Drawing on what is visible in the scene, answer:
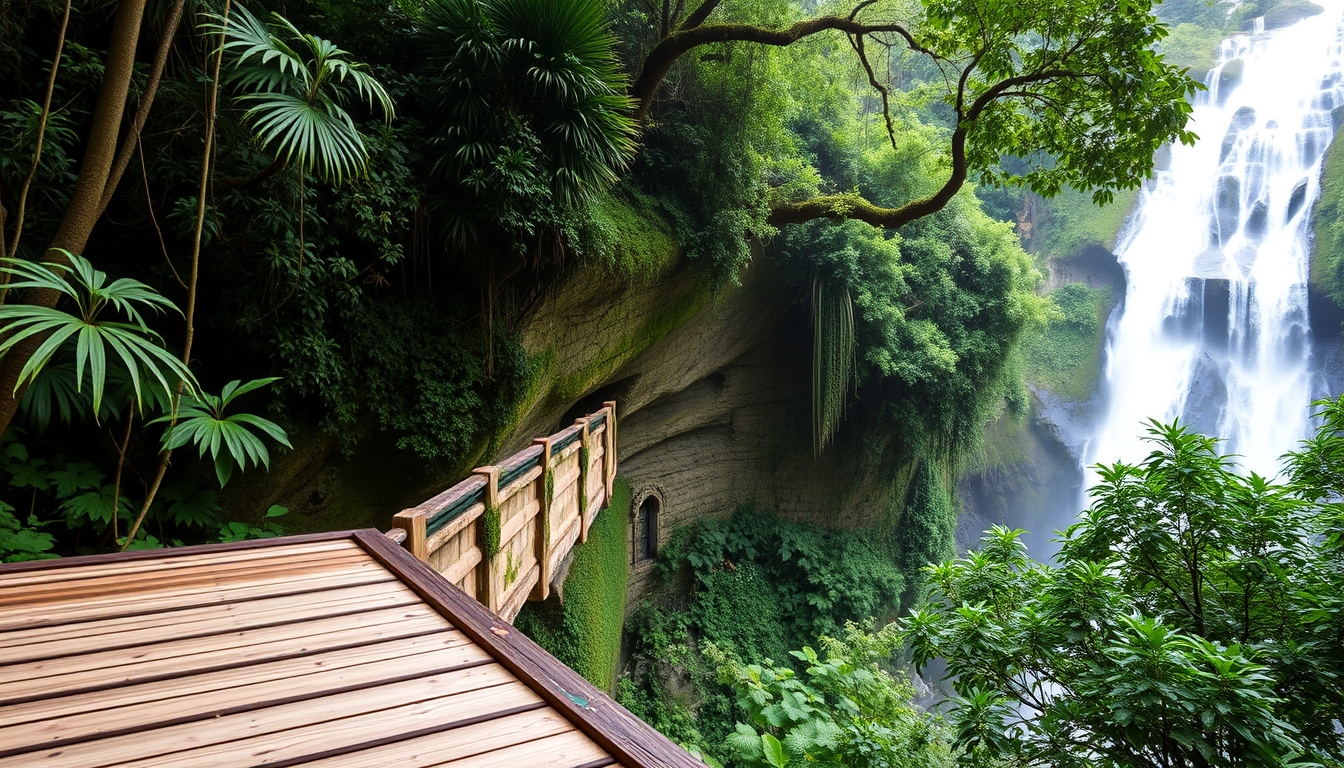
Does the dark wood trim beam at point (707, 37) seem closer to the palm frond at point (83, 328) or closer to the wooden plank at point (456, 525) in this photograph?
the wooden plank at point (456, 525)

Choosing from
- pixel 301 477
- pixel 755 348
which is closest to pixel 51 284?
pixel 301 477

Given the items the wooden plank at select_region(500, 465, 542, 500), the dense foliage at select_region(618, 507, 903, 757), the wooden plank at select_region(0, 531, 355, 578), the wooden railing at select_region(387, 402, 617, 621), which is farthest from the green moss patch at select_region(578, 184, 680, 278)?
the dense foliage at select_region(618, 507, 903, 757)

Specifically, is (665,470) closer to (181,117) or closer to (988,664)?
(988,664)

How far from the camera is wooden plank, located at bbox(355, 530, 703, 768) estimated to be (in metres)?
1.28

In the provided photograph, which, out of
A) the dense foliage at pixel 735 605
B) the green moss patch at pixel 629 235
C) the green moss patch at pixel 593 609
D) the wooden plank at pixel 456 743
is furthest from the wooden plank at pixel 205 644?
the dense foliage at pixel 735 605

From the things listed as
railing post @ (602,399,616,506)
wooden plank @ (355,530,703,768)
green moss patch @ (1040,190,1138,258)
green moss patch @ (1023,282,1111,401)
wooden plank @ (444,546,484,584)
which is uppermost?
green moss patch @ (1040,190,1138,258)

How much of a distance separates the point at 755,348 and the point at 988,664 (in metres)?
9.81

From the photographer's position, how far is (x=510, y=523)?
373 centimetres

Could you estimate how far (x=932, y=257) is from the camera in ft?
40.0

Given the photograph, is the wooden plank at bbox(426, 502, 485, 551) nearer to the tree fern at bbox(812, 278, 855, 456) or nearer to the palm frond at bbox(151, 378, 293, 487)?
the palm frond at bbox(151, 378, 293, 487)

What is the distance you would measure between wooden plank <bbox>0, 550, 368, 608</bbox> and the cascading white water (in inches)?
1005

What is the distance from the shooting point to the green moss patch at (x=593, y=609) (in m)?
7.05

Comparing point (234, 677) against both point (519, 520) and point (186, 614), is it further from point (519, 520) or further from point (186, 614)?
point (519, 520)

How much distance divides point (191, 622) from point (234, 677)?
15.7 inches
